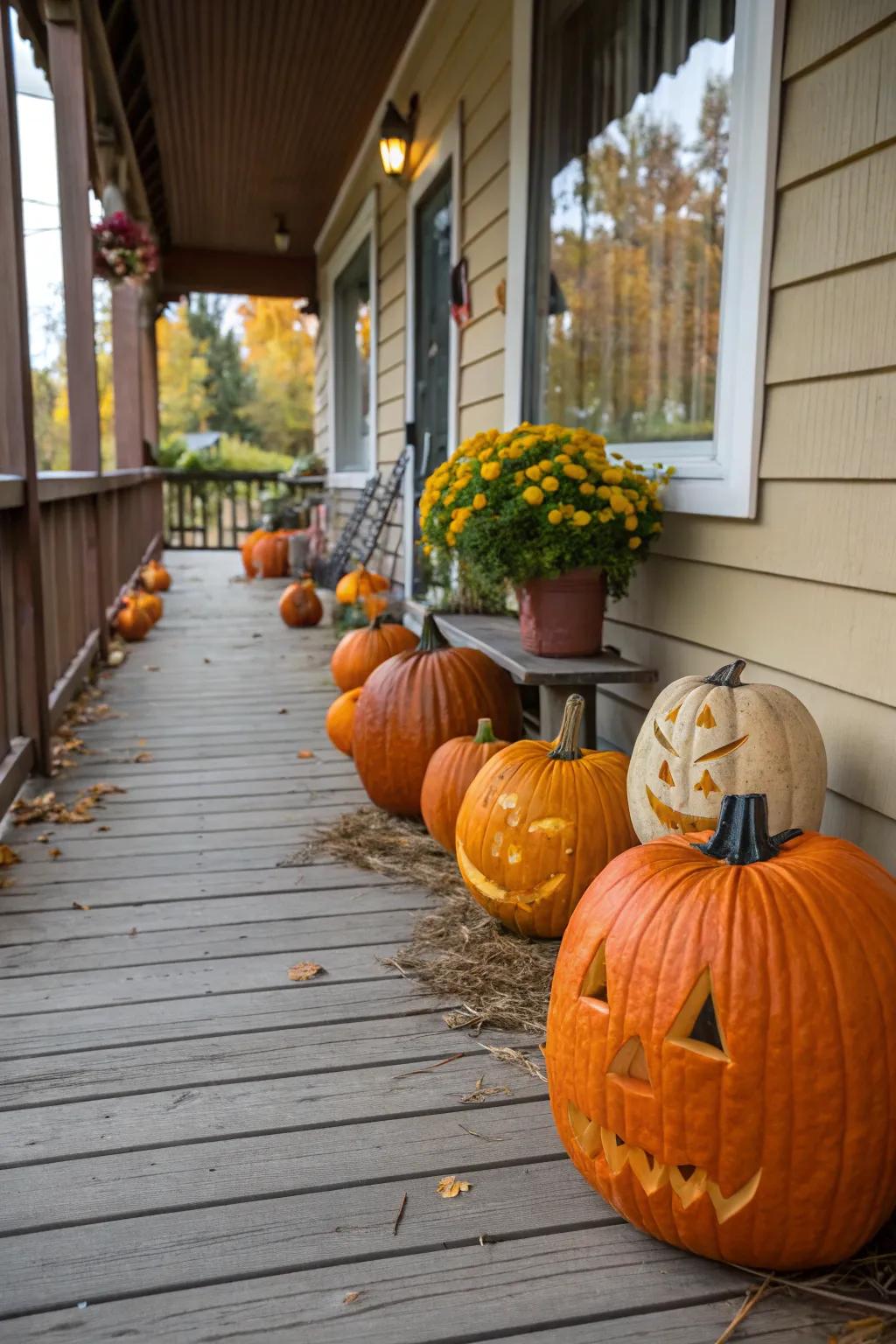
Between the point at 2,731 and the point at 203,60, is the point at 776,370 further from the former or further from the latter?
the point at 203,60

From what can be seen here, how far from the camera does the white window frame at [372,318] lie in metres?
6.67

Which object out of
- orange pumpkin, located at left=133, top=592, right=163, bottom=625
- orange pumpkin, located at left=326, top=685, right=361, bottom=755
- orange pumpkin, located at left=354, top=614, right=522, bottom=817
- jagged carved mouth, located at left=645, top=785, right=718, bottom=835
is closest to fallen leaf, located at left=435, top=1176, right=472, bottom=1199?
jagged carved mouth, located at left=645, top=785, right=718, bottom=835

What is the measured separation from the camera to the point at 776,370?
195 centimetres

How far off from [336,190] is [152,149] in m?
1.49

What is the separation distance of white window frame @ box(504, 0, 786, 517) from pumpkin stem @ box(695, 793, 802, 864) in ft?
3.04

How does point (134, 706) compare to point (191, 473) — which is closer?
point (134, 706)

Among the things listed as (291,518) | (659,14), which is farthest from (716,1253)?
(291,518)

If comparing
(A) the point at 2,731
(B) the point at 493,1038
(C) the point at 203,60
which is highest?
(C) the point at 203,60

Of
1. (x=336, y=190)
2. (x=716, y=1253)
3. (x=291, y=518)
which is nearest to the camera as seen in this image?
(x=716, y=1253)

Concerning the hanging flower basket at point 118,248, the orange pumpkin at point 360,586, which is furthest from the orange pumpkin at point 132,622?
the hanging flower basket at point 118,248

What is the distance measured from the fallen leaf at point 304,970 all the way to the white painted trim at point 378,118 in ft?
14.3

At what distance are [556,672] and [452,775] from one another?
354 mm

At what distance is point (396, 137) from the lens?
17.4 ft

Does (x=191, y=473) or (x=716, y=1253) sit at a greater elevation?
(x=191, y=473)
